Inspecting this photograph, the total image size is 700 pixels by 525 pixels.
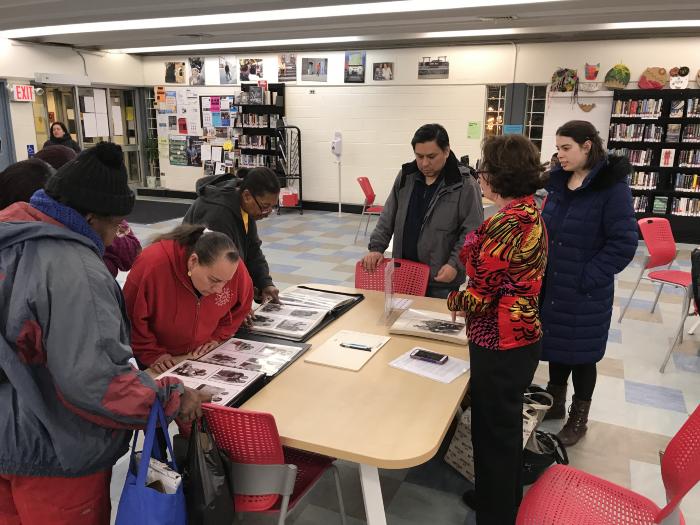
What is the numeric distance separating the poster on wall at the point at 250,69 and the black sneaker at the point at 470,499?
30.2 feet

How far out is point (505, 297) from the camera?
1835 mm

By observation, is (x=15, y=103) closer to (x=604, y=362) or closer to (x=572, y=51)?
(x=572, y=51)

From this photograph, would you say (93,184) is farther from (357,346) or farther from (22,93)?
(22,93)

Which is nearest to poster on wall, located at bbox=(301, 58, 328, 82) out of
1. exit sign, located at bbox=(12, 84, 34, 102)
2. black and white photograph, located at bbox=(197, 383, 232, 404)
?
exit sign, located at bbox=(12, 84, 34, 102)

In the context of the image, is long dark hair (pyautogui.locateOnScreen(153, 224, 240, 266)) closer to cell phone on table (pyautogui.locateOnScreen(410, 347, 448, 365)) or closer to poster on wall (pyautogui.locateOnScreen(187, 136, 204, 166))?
cell phone on table (pyautogui.locateOnScreen(410, 347, 448, 365))

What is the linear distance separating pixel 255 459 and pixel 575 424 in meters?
1.95

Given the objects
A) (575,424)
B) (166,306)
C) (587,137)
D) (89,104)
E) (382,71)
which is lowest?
(575,424)

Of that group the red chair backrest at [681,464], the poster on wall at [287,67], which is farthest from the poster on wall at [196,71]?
the red chair backrest at [681,464]

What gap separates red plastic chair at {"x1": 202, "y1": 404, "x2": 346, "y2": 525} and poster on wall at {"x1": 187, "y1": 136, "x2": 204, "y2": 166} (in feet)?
33.0

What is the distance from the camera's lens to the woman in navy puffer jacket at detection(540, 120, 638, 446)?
2512 mm

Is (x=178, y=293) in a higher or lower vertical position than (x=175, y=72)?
lower

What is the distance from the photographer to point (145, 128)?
11633mm

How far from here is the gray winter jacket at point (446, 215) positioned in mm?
2936

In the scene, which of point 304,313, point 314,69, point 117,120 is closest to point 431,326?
point 304,313
